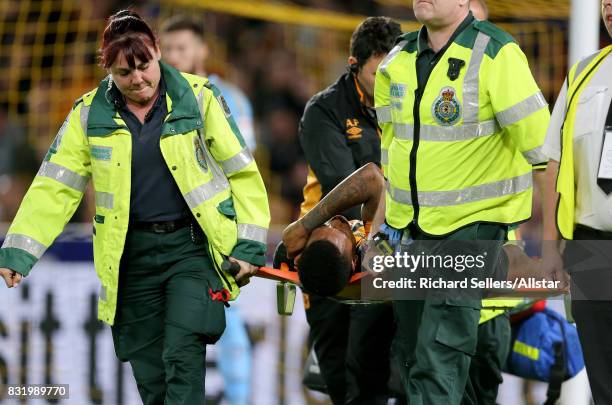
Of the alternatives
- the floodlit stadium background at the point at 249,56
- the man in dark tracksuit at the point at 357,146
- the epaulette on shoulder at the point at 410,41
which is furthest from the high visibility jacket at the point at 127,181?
the floodlit stadium background at the point at 249,56

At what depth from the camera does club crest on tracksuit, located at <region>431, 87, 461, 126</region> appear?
5105 millimetres

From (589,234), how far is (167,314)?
5.69ft

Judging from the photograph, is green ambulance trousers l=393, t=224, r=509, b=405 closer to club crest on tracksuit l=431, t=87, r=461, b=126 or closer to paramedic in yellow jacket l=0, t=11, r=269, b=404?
club crest on tracksuit l=431, t=87, r=461, b=126

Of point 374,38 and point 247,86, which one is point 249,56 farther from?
point 374,38

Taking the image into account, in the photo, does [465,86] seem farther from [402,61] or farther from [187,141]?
[187,141]

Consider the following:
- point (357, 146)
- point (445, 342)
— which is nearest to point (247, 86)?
point (357, 146)

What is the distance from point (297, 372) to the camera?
8203 mm

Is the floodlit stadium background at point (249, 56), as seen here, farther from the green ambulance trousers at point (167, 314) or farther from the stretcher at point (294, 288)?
the green ambulance trousers at point (167, 314)

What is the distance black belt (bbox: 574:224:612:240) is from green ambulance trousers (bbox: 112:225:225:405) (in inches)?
60.2

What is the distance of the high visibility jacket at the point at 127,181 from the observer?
17.6ft

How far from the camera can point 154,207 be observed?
5.41 m

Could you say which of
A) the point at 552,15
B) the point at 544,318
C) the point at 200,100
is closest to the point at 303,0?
the point at 552,15

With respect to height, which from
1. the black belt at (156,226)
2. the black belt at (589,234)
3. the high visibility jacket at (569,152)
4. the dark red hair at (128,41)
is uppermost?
the dark red hair at (128,41)

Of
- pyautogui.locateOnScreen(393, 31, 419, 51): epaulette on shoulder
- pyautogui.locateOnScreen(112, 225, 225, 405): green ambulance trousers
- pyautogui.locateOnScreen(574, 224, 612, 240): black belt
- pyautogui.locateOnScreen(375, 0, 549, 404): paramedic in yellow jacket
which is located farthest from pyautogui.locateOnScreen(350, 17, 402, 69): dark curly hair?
pyautogui.locateOnScreen(574, 224, 612, 240): black belt
